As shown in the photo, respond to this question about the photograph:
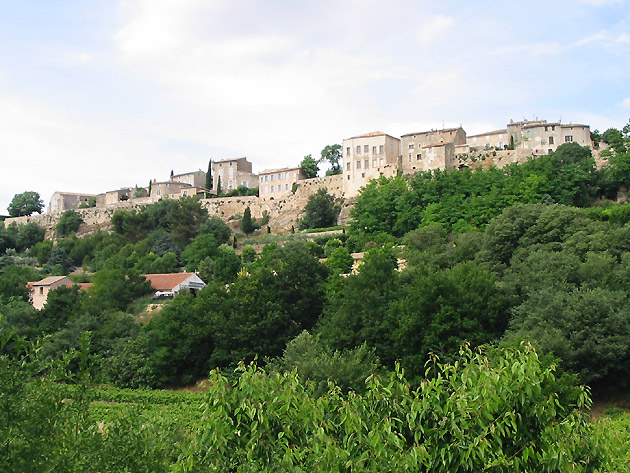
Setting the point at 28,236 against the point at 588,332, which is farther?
the point at 28,236

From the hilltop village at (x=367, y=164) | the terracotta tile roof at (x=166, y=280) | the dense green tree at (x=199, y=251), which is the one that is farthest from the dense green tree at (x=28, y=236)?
the terracotta tile roof at (x=166, y=280)

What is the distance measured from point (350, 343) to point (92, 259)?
44.7 metres

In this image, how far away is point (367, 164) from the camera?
231 feet

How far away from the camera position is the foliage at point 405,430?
26.6 feet

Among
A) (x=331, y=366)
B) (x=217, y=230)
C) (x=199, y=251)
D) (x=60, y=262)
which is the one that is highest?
(x=217, y=230)

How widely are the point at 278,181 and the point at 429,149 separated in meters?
20.5

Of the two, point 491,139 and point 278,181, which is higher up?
point 491,139

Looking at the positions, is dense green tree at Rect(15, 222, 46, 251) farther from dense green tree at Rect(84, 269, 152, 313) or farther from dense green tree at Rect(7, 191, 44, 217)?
dense green tree at Rect(84, 269, 152, 313)

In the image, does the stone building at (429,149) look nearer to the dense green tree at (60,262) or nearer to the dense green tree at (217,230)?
the dense green tree at (217,230)

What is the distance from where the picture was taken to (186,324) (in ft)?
122

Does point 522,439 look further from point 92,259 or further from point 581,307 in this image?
point 92,259

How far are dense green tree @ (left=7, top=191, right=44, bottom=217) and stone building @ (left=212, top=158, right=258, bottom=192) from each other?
30.2m

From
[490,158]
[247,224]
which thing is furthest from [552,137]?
[247,224]

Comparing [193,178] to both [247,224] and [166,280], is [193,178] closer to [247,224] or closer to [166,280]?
[247,224]
